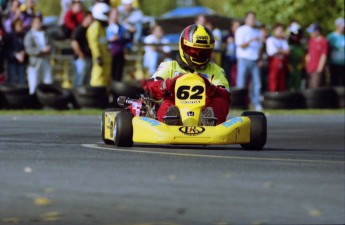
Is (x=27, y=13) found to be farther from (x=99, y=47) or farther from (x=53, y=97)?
(x=53, y=97)

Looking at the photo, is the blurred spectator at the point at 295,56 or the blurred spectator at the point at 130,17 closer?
the blurred spectator at the point at 130,17

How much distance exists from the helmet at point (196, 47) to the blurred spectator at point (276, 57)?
11256 mm

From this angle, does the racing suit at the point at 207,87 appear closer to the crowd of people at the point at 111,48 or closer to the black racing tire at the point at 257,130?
the black racing tire at the point at 257,130

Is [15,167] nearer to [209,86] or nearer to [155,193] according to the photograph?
[155,193]

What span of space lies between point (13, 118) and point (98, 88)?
2.98 metres

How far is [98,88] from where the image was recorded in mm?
21125

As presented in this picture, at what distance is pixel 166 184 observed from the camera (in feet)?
29.5

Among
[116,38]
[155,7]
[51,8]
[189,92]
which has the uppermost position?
[155,7]

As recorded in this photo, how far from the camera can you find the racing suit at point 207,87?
1242 cm

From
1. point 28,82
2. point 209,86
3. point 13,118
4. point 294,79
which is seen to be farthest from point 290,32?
point 209,86

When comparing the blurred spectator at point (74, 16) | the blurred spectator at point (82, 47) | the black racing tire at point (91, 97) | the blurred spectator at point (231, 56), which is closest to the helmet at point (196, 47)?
the black racing tire at point (91, 97)

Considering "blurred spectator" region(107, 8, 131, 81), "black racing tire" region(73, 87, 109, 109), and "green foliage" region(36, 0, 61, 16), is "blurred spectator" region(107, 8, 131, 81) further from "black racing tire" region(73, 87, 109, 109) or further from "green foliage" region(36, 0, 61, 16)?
"green foliage" region(36, 0, 61, 16)

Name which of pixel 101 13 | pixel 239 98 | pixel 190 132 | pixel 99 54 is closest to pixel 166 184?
pixel 190 132

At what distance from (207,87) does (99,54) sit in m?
9.53
